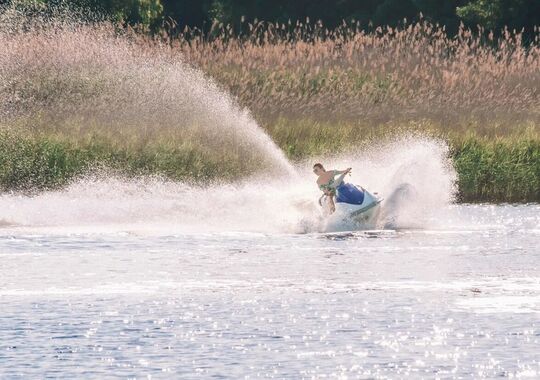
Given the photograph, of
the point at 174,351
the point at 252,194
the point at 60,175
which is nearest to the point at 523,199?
the point at 252,194

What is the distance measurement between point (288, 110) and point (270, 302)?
16.7 m

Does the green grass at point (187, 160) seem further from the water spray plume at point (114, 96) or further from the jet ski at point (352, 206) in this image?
the jet ski at point (352, 206)

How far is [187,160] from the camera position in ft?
112

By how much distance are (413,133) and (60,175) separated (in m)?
7.73

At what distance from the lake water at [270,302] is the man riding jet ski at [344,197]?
1.44ft

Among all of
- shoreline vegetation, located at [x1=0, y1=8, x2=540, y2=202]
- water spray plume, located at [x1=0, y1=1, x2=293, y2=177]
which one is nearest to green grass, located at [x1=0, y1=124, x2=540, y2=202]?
shoreline vegetation, located at [x1=0, y1=8, x2=540, y2=202]

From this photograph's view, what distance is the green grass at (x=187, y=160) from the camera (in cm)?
3375

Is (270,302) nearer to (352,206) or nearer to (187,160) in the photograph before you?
(352,206)

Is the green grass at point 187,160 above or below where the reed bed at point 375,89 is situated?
below

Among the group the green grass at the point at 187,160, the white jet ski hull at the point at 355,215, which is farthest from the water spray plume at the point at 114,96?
the white jet ski hull at the point at 355,215

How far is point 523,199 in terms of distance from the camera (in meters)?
34.4

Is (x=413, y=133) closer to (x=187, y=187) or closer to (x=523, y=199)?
(x=523, y=199)

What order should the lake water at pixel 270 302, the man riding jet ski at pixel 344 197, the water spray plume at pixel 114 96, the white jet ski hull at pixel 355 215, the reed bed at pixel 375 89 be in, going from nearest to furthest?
the lake water at pixel 270 302 < the man riding jet ski at pixel 344 197 < the white jet ski hull at pixel 355 215 < the water spray plume at pixel 114 96 < the reed bed at pixel 375 89

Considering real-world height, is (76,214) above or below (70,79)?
below
